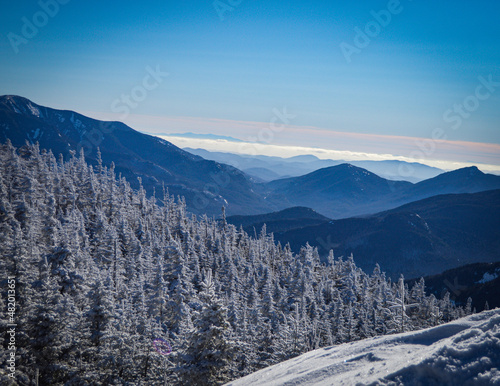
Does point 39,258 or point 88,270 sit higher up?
point 39,258

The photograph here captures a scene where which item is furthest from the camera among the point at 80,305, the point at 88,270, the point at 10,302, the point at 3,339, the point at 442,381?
the point at 88,270

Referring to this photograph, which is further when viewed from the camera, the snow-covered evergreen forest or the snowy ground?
the snow-covered evergreen forest

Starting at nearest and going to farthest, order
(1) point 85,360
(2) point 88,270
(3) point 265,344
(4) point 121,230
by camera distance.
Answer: (1) point 85,360
(3) point 265,344
(2) point 88,270
(4) point 121,230

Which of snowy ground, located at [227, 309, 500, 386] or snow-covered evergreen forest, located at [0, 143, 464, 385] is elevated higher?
snowy ground, located at [227, 309, 500, 386]

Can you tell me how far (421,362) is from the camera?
7781 mm

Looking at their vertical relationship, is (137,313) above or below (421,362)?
below

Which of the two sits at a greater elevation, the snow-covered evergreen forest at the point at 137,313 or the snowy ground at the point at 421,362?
the snowy ground at the point at 421,362

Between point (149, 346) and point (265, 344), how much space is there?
1318cm

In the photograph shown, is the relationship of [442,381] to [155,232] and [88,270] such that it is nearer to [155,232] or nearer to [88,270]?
[88,270]

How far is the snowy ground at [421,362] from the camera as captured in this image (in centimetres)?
740

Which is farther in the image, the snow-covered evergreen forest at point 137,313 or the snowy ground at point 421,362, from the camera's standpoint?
the snow-covered evergreen forest at point 137,313

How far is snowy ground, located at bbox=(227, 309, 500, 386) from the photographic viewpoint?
7398 mm

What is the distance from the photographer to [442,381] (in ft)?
24.3

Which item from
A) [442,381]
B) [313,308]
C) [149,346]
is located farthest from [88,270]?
[442,381]
